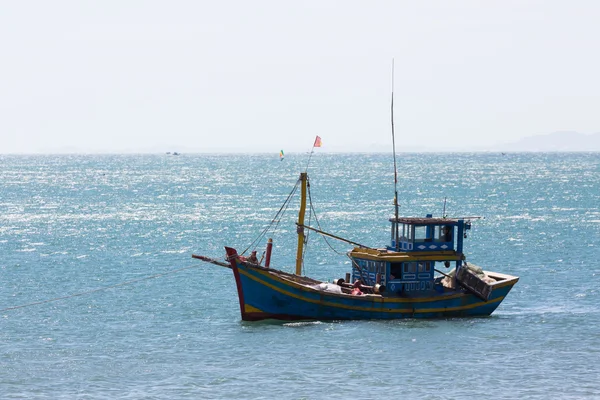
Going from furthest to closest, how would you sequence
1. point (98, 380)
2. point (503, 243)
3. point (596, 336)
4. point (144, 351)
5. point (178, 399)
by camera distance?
point (503, 243) → point (596, 336) → point (144, 351) → point (98, 380) → point (178, 399)

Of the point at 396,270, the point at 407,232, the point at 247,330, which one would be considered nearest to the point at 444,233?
the point at 407,232

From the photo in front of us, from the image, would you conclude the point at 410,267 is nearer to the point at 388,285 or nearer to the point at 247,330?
the point at 388,285

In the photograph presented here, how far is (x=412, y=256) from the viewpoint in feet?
156

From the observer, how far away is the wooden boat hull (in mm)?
45906

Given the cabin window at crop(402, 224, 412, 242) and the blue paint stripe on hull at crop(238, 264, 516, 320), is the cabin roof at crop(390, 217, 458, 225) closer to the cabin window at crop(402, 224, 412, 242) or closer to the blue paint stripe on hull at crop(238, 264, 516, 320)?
the cabin window at crop(402, 224, 412, 242)

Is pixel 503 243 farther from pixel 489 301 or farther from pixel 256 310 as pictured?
pixel 256 310

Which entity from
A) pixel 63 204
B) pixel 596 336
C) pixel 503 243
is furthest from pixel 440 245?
pixel 63 204

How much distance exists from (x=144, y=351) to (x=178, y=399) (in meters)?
7.30

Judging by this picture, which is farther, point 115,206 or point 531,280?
point 115,206

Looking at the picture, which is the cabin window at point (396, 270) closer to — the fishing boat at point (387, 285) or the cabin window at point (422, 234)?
the fishing boat at point (387, 285)

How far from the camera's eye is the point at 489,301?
1924 inches

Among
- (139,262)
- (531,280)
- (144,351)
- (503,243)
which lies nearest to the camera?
(144,351)

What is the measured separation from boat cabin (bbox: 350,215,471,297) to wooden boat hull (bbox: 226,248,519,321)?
782 mm

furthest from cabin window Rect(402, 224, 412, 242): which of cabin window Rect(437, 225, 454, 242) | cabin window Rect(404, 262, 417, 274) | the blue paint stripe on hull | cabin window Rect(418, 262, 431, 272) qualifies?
the blue paint stripe on hull
